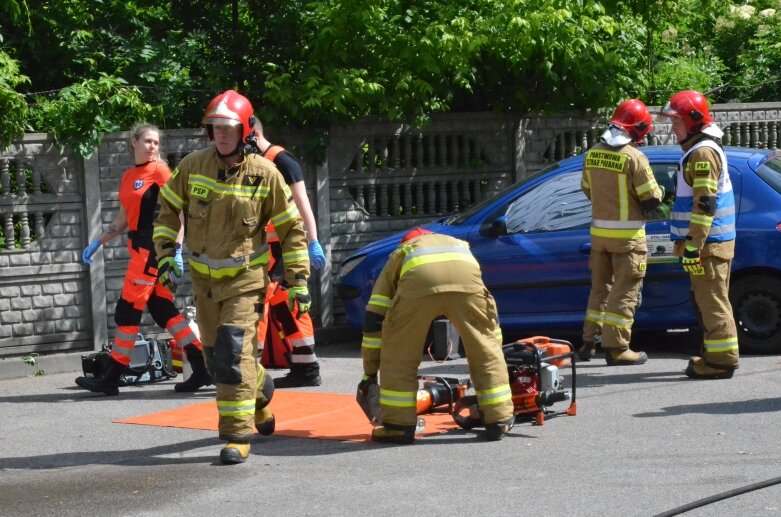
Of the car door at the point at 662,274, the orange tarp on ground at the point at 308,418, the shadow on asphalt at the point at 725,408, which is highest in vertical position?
the car door at the point at 662,274

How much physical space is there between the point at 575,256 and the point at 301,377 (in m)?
2.39

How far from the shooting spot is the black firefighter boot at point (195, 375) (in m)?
9.41

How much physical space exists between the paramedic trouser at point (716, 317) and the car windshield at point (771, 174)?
1271mm

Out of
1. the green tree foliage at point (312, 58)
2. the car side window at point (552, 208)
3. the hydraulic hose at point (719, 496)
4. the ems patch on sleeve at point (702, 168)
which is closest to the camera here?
the hydraulic hose at point (719, 496)

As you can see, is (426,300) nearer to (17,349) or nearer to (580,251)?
(580,251)

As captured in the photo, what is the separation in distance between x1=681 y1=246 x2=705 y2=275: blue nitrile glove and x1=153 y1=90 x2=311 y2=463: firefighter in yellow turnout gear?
301 centimetres

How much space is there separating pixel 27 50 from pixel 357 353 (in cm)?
410

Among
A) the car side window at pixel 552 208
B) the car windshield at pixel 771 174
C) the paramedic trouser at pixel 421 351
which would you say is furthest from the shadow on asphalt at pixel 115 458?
the car windshield at pixel 771 174

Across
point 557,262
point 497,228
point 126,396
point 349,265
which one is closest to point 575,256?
point 557,262

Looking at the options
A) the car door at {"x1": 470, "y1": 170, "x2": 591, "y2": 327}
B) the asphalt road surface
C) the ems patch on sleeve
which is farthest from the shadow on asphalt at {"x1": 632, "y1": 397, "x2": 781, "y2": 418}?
the car door at {"x1": 470, "y1": 170, "x2": 591, "y2": 327}

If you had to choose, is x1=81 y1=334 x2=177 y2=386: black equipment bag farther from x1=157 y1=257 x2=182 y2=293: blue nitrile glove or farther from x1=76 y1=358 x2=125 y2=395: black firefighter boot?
x1=157 y1=257 x2=182 y2=293: blue nitrile glove

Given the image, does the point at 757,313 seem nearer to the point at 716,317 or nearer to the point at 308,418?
the point at 716,317

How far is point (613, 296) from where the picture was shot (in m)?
9.73

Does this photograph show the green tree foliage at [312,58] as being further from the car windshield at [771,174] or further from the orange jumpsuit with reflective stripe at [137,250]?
the car windshield at [771,174]
